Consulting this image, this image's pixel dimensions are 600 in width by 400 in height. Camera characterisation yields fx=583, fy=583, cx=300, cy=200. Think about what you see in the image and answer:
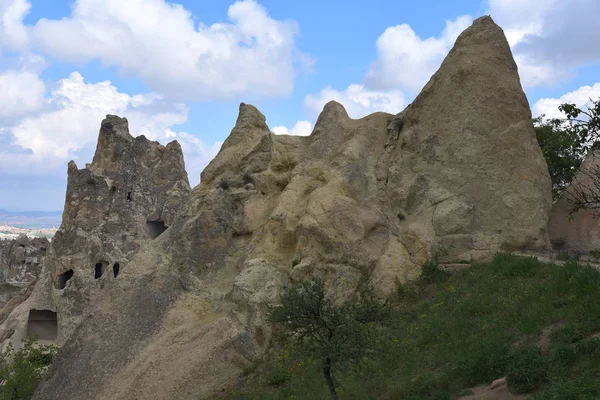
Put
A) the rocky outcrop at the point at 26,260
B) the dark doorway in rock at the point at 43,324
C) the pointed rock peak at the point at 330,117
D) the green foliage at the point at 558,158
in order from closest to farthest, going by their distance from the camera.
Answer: the pointed rock peak at the point at 330,117 → the green foliage at the point at 558,158 → the dark doorway in rock at the point at 43,324 → the rocky outcrop at the point at 26,260

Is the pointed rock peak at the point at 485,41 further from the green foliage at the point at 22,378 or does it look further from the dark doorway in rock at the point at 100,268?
the dark doorway in rock at the point at 100,268

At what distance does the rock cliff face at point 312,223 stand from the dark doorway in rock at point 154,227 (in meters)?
18.0

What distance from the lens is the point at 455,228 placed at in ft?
50.3

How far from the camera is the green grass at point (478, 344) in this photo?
872cm

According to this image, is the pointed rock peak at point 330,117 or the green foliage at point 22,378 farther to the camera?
the pointed rock peak at point 330,117

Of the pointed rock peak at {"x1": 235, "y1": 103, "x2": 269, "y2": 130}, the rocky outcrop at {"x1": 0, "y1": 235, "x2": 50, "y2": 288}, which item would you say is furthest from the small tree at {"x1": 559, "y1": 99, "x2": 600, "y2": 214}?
the rocky outcrop at {"x1": 0, "y1": 235, "x2": 50, "y2": 288}

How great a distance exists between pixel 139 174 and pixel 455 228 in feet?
78.8

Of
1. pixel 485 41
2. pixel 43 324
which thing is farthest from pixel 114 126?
pixel 485 41

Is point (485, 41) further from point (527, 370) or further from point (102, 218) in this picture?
point (102, 218)

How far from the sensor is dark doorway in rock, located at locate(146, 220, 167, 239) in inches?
1382

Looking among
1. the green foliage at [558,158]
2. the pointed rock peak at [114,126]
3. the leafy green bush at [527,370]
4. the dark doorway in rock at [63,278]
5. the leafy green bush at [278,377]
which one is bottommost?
the leafy green bush at [278,377]

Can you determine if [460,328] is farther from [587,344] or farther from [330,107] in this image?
[330,107]

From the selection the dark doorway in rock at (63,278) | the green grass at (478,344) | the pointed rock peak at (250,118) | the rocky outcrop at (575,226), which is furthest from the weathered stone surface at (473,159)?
the dark doorway in rock at (63,278)

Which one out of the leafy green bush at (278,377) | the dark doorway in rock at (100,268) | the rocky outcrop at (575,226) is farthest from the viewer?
the dark doorway in rock at (100,268)
